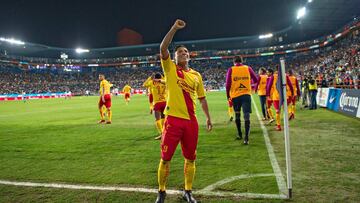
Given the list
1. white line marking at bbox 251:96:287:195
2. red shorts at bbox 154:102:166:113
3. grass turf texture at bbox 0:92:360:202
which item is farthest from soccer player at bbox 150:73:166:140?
white line marking at bbox 251:96:287:195

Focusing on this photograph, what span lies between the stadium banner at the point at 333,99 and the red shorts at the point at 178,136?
14.9m

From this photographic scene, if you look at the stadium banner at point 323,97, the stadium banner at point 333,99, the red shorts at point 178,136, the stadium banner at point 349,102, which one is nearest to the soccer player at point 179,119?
the red shorts at point 178,136

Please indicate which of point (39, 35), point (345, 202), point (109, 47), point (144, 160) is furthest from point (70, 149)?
point (109, 47)

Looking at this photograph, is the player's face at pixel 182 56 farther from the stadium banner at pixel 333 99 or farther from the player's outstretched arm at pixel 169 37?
the stadium banner at pixel 333 99

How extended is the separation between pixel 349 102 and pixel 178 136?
13.2 metres

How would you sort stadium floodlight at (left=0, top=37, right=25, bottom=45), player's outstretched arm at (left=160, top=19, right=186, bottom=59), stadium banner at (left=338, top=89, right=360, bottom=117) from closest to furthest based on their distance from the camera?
player's outstretched arm at (left=160, top=19, right=186, bottom=59)
stadium banner at (left=338, top=89, right=360, bottom=117)
stadium floodlight at (left=0, top=37, right=25, bottom=45)

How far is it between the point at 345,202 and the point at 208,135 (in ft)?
20.2

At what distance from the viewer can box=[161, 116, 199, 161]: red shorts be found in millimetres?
4301

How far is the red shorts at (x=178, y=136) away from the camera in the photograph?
4.30m

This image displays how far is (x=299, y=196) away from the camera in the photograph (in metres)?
4.44

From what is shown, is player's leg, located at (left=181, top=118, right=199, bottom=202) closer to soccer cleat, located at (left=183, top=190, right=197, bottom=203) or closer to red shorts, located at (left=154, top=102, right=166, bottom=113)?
soccer cleat, located at (left=183, top=190, right=197, bottom=203)

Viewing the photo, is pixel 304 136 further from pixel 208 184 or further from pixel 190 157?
pixel 190 157

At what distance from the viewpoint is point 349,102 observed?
1450 cm

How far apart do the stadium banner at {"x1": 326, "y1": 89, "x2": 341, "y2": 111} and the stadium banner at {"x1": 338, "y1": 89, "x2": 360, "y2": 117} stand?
0.61 metres
